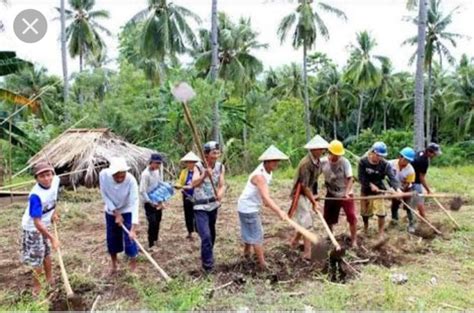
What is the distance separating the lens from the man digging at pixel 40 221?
15.6ft

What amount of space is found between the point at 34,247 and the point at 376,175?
4.39 m

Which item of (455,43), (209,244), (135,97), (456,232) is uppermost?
(455,43)

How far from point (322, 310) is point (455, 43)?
28836 mm

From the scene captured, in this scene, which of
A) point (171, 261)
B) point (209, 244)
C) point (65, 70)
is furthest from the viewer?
point (65, 70)

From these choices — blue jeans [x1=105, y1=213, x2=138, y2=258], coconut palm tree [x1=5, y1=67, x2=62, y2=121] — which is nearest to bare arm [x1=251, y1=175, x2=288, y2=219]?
blue jeans [x1=105, y1=213, x2=138, y2=258]

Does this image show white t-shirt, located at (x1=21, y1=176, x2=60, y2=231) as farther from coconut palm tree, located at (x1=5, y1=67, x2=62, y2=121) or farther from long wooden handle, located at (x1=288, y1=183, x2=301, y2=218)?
coconut palm tree, located at (x1=5, y1=67, x2=62, y2=121)

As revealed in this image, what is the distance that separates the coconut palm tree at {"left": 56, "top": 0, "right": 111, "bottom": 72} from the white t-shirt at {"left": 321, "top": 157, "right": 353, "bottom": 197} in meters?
24.8

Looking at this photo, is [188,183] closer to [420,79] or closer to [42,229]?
[42,229]

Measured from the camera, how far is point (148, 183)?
6.78 metres

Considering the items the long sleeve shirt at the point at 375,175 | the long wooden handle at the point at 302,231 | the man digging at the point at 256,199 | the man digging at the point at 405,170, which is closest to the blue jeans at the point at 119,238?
the man digging at the point at 256,199

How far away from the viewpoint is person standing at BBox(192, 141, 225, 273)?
5.61m

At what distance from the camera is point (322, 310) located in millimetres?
4473

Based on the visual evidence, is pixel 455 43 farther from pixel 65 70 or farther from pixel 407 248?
pixel 407 248

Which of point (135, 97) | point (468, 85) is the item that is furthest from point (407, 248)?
point (468, 85)
